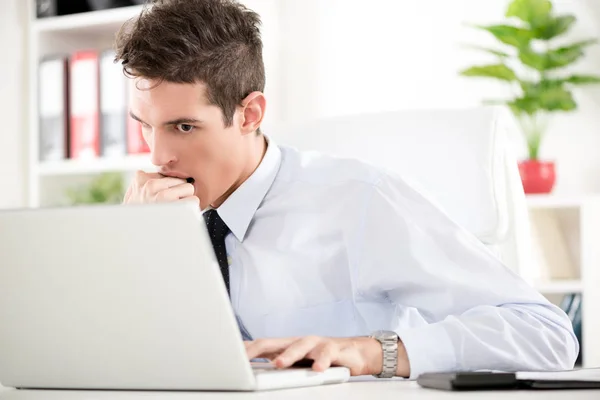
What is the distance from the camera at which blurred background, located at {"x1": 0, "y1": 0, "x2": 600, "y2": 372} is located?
8.09 ft

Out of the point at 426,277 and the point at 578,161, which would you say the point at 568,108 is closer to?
the point at 578,161

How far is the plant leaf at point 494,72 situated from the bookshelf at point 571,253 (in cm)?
34

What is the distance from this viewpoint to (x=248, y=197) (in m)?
1.37

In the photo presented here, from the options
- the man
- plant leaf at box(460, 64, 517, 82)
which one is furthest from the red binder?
the man

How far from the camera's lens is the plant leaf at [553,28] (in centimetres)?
240

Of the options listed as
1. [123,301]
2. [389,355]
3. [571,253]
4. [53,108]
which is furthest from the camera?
[53,108]

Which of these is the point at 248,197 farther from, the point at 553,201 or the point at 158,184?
the point at 553,201

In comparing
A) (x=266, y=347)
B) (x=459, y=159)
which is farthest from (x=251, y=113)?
(x=266, y=347)

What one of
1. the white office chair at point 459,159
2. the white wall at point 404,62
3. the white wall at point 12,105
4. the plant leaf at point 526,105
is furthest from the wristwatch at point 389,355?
the white wall at point 12,105

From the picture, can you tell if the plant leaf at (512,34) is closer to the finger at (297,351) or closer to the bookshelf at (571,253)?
the bookshelf at (571,253)

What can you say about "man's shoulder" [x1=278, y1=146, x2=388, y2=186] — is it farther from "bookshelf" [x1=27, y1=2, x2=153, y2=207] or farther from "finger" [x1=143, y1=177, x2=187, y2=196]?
"bookshelf" [x1=27, y1=2, x2=153, y2=207]

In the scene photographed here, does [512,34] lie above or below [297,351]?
above

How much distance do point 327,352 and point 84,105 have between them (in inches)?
78.5

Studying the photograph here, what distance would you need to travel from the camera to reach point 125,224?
72cm
